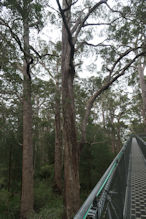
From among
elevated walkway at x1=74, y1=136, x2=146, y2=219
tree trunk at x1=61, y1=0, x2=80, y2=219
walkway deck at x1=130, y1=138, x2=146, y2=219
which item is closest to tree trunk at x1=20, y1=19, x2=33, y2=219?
tree trunk at x1=61, y1=0, x2=80, y2=219

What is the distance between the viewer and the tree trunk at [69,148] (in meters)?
4.73

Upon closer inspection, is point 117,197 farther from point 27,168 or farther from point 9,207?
point 9,207

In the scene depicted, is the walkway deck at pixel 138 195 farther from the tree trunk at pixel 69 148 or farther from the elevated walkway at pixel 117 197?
the tree trunk at pixel 69 148

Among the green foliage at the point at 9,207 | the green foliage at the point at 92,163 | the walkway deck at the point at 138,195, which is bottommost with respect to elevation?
the green foliage at the point at 9,207

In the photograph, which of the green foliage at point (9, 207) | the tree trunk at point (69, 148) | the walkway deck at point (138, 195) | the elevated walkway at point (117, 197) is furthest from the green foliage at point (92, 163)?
the walkway deck at point (138, 195)

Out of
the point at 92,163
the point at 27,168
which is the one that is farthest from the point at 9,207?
the point at 92,163

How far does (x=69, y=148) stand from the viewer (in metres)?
5.11

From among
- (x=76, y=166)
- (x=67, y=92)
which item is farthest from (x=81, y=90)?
(x=76, y=166)

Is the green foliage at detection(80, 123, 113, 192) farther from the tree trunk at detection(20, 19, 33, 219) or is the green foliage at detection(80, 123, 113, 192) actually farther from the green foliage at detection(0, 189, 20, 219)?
the tree trunk at detection(20, 19, 33, 219)

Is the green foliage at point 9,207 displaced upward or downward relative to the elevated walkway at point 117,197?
downward

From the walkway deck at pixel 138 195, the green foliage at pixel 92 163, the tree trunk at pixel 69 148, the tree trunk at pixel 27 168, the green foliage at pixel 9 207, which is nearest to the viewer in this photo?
the walkway deck at pixel 138 195

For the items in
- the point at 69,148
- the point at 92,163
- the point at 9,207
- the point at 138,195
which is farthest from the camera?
the point at 92,163

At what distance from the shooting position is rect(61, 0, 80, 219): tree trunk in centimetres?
473

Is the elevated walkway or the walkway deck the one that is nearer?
the elevated walkway
